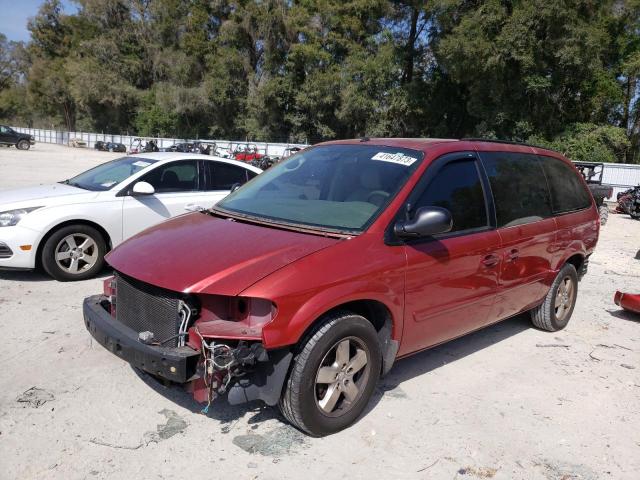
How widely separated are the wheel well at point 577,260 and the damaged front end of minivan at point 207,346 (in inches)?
147

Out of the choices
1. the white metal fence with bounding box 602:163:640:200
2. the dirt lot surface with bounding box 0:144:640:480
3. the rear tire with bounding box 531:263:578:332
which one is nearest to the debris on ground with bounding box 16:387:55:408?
the dirt lot surface with bounding box 0:144:640:480

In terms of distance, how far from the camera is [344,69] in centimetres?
4431

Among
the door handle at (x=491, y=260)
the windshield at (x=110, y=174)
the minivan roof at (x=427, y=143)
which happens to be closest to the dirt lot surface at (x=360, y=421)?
the door handle at (x=491, y=260)

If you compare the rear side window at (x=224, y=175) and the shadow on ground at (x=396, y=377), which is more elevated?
the rear side window at (x=224, y=175)

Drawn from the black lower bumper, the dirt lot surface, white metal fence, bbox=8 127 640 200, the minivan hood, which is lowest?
the dirt lot surface

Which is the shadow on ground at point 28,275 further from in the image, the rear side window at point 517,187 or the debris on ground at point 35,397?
the rear side window at point 517,187

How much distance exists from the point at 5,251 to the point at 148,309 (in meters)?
3.56

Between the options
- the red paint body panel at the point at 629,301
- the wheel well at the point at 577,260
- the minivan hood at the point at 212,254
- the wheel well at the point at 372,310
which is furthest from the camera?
the red paint body panel at the point at 629,301

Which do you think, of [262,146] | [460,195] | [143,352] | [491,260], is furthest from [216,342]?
[262,146]

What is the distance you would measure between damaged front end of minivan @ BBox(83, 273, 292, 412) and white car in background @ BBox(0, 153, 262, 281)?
2.51 m

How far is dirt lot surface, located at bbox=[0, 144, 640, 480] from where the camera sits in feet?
9.88

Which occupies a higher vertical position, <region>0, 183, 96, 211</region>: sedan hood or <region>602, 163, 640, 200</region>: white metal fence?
<region>602, 163, 640, 200</region>: white metal fence

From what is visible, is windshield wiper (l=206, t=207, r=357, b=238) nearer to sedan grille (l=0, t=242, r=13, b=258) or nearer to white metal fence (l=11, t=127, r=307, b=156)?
sedan grille (l=0, t=242, r=13, b=258)

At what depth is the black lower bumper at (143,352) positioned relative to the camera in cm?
290
